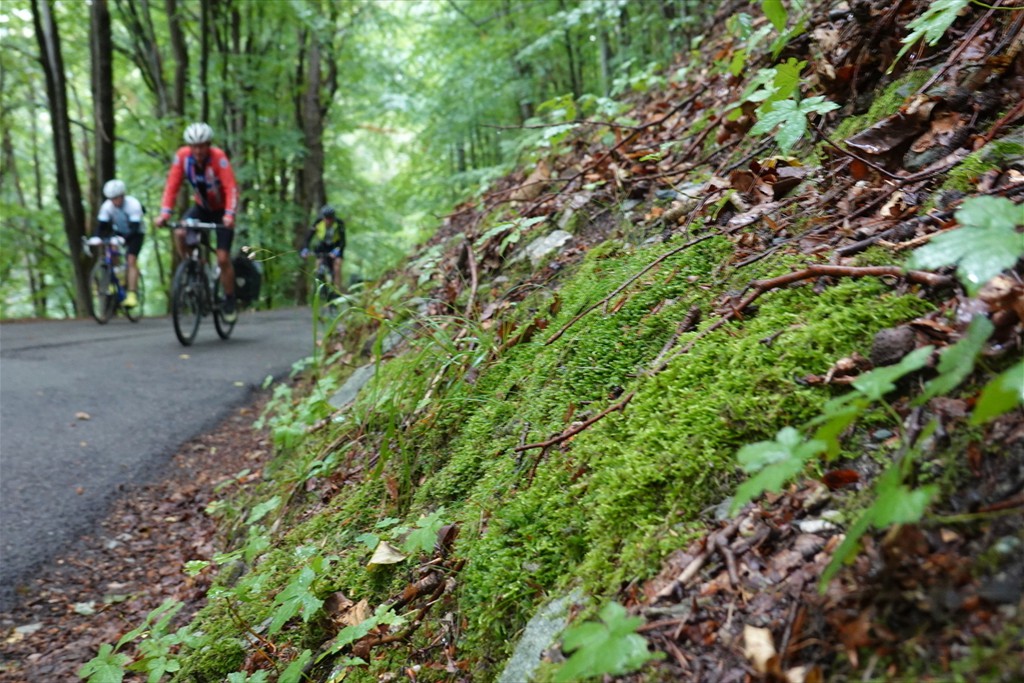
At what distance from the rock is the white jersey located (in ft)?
33.2

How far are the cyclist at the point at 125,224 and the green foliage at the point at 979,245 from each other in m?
10.1

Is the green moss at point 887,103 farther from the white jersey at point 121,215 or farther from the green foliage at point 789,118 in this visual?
the white jersey at point 121,215

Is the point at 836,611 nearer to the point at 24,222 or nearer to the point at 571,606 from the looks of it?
the point at 571,606

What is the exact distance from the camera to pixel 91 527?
373 centimetres

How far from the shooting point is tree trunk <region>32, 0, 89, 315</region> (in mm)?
11617

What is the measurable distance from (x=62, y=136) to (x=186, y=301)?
261 inches

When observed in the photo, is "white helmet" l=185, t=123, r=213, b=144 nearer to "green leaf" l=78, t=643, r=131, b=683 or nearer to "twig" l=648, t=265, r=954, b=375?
"green leaf" l=78, t=643, r=131, b=683

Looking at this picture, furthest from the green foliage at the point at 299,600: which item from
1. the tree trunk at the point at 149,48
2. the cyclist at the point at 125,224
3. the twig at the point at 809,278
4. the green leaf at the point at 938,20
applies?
the tree trunk at the point at 149,48

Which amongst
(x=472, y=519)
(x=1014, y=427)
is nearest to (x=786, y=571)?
(x=1014, y=427)

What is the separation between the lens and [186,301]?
7.70 meters

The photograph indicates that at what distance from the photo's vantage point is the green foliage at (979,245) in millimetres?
1124

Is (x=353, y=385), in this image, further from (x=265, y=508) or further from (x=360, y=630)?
(x=360, y=630)

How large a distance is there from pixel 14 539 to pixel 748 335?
3693 millimetres

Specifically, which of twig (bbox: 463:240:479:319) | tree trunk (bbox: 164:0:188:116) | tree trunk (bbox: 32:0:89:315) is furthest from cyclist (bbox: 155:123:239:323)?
tree trunk (bbox: 164:0:188:116)
